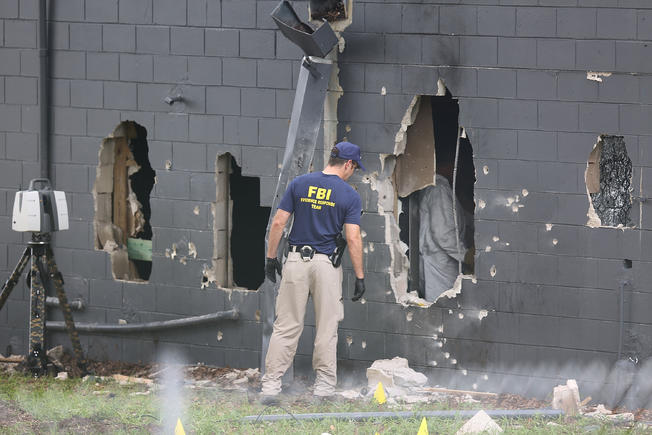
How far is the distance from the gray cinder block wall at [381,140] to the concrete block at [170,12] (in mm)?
13

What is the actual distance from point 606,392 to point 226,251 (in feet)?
12.1

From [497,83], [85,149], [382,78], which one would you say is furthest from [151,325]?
[497,83]

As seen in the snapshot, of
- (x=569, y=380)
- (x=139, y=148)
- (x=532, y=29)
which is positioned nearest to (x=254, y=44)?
(x=139, y=148)

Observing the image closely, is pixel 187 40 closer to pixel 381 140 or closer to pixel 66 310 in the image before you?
pixel 381 140

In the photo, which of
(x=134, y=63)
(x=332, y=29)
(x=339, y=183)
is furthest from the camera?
(x=134, y=63)

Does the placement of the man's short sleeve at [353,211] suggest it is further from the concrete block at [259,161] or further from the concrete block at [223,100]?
the concrete block at [223,100]

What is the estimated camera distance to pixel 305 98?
9.20 meters

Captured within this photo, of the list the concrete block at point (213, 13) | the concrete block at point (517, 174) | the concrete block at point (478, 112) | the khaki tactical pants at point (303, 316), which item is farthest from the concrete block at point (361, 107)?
the khaki tactical pants at point (303, 316)

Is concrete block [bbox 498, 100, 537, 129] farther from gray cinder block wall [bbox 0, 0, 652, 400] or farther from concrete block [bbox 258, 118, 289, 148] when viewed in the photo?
concrete block [bbox 258, 118, 289, 148]

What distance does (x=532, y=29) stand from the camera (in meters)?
9.23

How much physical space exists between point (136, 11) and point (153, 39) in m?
0.32

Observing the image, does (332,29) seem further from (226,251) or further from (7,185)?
(7,185)

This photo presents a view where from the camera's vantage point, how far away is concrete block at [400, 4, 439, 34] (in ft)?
31.2

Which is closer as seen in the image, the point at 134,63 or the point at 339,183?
the point at 339,183
